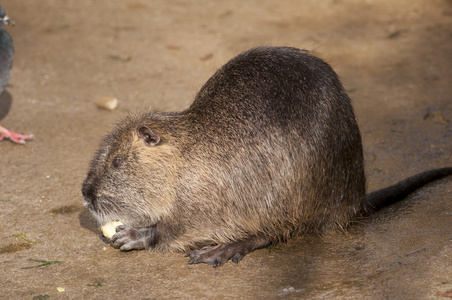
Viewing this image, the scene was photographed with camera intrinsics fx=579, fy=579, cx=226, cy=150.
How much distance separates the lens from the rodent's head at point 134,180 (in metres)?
2.89

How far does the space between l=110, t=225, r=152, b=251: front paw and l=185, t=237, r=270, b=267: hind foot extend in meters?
0.24

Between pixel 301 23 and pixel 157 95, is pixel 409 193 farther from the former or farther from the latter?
pixel 301 23

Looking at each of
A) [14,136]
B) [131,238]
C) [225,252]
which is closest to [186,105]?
[14,136]

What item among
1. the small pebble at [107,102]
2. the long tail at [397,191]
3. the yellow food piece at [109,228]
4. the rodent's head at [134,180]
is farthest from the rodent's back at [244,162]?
the small pebble at [107,102]

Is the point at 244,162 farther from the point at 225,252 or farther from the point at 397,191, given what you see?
the point at 397,191

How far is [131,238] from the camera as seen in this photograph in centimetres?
297

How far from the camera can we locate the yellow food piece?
10.0 feet

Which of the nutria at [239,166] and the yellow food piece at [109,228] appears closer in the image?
the nutria at [239,166]

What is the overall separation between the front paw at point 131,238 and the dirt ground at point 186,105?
56 millimetres

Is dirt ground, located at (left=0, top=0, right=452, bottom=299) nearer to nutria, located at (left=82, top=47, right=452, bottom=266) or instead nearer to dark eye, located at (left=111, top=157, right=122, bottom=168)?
nutria, located at (left=82, top=47, right=452, bottom=266)

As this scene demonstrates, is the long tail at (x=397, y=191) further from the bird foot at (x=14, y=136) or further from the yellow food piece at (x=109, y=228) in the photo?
the bird foot at (x=14, y=136)

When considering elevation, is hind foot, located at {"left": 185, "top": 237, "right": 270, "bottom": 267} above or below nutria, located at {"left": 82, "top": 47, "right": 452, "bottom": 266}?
below

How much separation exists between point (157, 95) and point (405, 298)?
10.4ft

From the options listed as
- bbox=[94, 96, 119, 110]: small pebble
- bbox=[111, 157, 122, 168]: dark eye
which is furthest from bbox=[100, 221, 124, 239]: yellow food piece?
bbox=[94, 96, 119, 110]: small pebble
